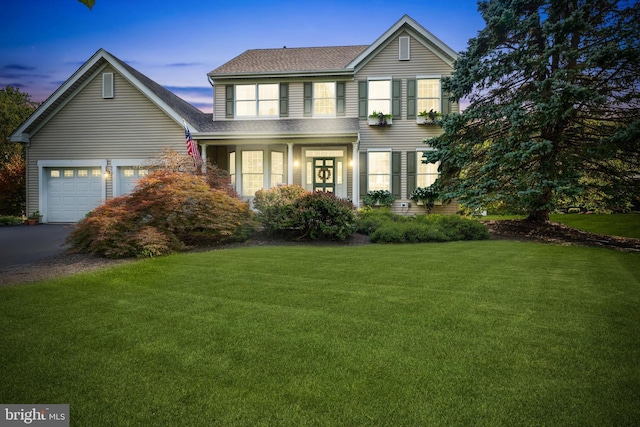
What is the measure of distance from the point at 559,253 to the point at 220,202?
9.03m

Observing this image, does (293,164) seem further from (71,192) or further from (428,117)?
(71,192)

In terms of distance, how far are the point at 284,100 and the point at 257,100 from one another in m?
1.32

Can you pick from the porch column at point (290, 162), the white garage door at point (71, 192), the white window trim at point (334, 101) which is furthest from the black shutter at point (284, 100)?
the white garage door at point (71, 192)

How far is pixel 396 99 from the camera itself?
636 inches

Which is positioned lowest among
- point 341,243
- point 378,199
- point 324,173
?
point 341,243

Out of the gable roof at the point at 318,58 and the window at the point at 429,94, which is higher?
the gable roof at the point at 318,58

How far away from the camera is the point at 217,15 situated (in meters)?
24.3

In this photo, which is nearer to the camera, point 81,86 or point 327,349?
point 327,349

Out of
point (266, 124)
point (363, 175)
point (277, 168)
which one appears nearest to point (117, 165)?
point (266, 124)

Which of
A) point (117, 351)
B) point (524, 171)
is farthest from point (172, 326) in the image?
point (524, 171)

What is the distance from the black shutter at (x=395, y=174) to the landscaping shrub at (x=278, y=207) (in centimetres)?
593

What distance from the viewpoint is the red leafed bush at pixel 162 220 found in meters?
8.39

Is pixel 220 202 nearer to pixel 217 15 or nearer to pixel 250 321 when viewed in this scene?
pixel 250 321

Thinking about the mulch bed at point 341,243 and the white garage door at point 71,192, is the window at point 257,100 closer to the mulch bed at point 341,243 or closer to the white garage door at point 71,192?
the white garage door at point 71,192
